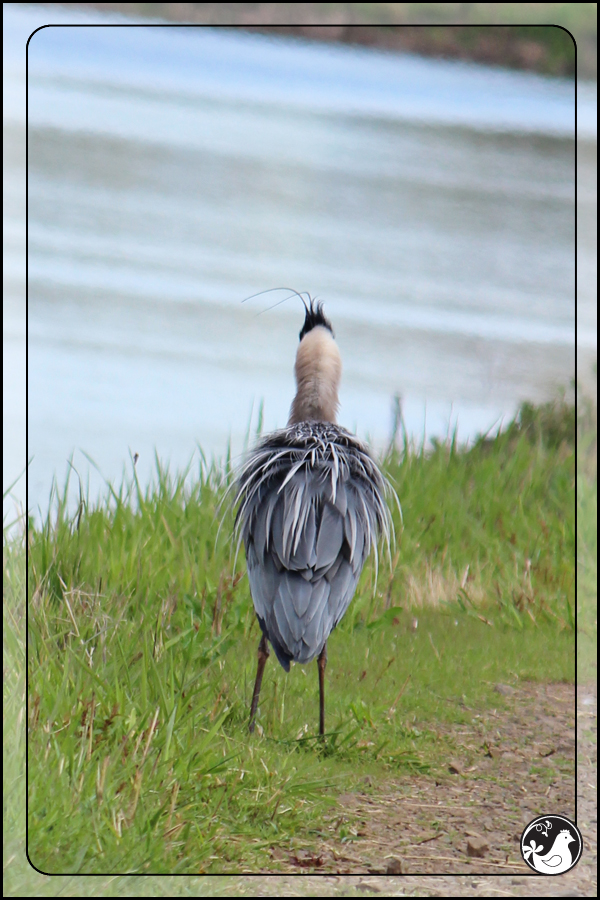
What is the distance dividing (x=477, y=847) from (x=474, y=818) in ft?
0.21

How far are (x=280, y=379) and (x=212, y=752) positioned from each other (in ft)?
2.95

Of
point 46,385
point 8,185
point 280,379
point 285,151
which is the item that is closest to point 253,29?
point 285,151

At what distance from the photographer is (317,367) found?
216 cm

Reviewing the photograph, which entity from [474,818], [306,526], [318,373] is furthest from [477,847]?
[318,373]

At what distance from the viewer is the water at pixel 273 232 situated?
6.64 feet

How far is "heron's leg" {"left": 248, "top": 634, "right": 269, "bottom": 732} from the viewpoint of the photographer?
1931 millimetres

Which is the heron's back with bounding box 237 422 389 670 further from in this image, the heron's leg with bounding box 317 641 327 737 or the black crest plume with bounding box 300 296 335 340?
the black crest plume with bounding box 300 296 335 340

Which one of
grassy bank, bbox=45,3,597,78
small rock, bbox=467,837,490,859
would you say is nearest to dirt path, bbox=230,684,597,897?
small rock, bbox=467,837,490,859

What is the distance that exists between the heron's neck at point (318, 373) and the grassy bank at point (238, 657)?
244 mm

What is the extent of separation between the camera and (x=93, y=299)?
6.85ft

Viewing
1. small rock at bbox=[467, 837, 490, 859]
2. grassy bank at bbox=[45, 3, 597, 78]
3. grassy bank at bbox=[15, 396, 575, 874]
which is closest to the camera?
grassy bank at bbox=[15, 396, 575, 874]

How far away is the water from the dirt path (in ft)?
2.51

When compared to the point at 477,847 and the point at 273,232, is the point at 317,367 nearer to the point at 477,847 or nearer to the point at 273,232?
the point at 273,232

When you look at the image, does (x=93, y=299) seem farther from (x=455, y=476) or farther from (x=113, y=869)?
(x=113, y=869)
